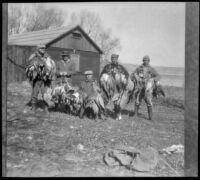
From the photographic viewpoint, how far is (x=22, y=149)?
207 inches

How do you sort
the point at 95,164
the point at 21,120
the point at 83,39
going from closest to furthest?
the point at 95,164 → the point at 21,120 → the point at 83,39

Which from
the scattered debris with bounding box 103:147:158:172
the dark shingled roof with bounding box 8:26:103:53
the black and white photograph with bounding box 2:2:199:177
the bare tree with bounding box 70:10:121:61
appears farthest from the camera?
the dark shingled roof with bounding box 8:26:103:53

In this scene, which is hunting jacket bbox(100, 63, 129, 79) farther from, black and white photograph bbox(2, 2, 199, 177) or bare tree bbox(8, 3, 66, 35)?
bare tree bbox(8, 3, 66, 35)

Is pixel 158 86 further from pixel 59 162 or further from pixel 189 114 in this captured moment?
pixel 59 162

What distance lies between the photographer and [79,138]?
18.0 feet

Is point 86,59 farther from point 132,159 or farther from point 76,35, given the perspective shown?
point 132,159

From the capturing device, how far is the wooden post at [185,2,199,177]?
526cm

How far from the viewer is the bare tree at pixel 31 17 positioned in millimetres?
5555

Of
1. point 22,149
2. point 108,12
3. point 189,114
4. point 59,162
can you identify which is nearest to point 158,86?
point 189,114

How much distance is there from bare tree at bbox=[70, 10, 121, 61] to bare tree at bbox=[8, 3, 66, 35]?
1.14 feet

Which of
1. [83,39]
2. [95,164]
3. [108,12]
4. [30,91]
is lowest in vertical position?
[95,164]

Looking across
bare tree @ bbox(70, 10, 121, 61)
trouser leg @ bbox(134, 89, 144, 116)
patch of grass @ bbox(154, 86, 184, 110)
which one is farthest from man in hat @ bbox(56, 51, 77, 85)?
patch of grass @ bbox(154, 86, 184, 110)

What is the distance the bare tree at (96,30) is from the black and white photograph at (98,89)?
0.07ft

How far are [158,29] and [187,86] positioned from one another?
1255 mm
